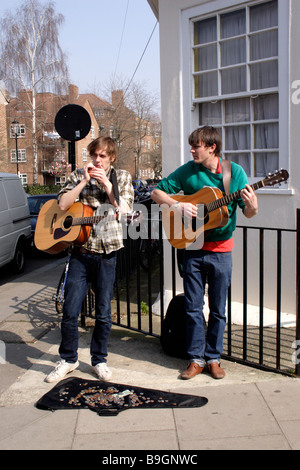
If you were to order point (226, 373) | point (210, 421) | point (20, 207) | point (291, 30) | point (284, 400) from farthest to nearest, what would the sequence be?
point (20, 207)
point (291, 30)
point (226, 373)
point (284, 400)
point (210, 421)

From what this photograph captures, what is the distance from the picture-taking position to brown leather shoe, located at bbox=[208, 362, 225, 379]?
3824 millimetres

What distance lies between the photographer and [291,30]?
4.97 metres

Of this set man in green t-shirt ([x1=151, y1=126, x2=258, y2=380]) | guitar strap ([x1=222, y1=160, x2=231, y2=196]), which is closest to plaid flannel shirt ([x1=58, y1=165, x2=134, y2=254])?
man in green t-shirt ([x1=151, y1=126, x2=258, y2=380])

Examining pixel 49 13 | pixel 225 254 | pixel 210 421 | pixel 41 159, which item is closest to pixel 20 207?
pixel 225 254

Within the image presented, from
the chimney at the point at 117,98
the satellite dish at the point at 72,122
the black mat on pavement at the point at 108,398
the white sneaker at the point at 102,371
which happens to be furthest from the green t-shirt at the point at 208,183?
the chimney at the point at 117,98

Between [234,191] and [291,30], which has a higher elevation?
[291,30]

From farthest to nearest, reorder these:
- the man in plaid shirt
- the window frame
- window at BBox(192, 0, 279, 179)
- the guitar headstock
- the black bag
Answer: window at BBox(192, 0, 279, 179)
the window frame
the black bag
the man in plaid shirt
the guitar headstock

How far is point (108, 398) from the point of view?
3.53 metres

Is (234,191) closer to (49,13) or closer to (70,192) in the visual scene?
(70,192)

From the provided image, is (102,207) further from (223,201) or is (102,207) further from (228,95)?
(228,95)

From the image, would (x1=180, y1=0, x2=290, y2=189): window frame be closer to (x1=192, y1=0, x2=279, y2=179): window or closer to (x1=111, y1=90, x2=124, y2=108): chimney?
(x1=192, y1=0, x2=279, y2=179): window

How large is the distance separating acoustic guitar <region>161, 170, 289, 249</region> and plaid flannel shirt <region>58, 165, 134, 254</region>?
1.21 feet

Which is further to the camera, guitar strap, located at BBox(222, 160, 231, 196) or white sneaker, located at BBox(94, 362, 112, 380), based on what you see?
white sneaker, located at BBox(94, 362, 112, 380)

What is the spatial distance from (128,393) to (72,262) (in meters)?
1.13
